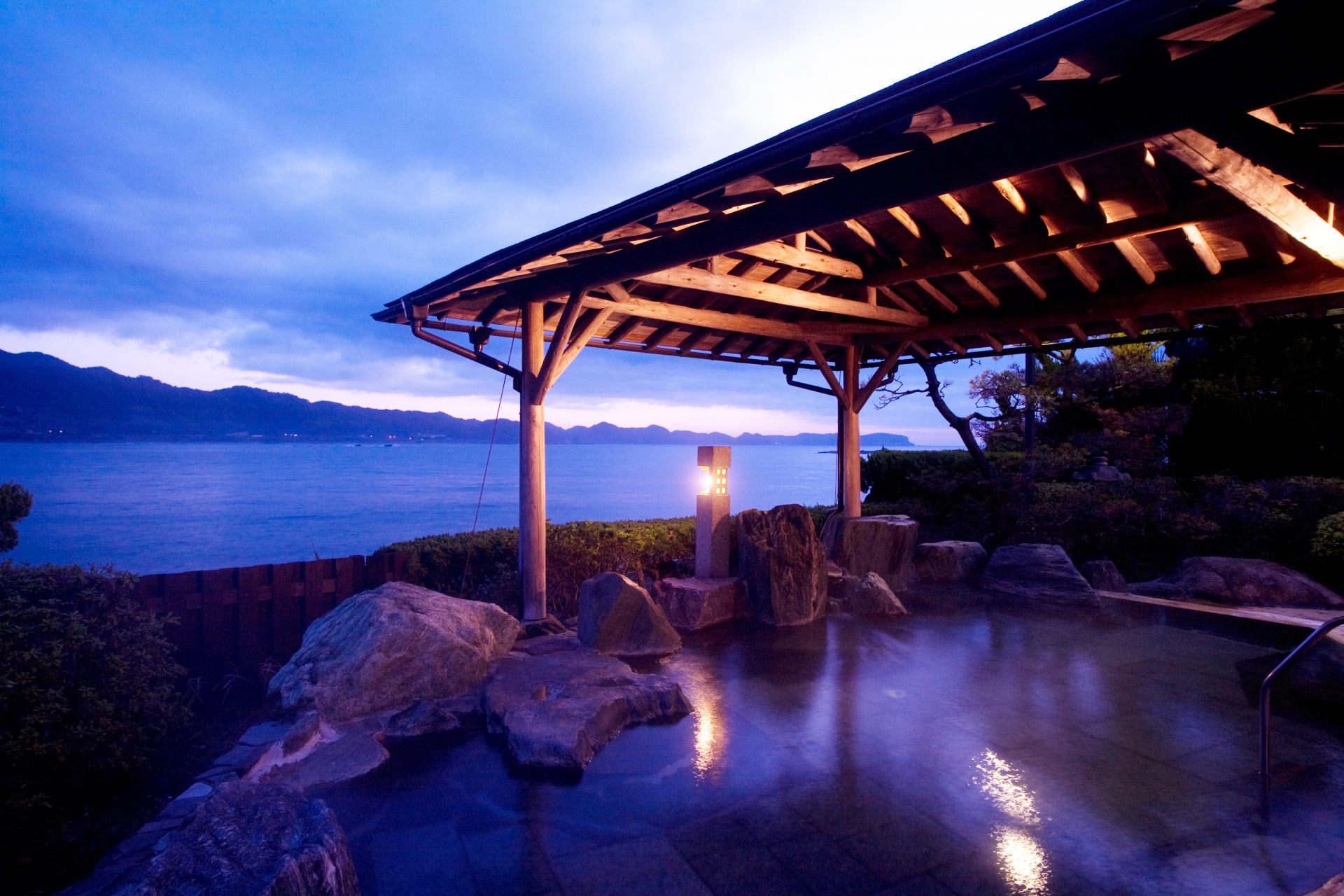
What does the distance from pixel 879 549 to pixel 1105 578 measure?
2.60 m

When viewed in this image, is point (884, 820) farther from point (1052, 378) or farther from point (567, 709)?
point (1052, 378)

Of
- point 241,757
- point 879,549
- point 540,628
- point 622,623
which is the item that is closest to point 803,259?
point 622,623

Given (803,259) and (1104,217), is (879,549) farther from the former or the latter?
(1104,217)

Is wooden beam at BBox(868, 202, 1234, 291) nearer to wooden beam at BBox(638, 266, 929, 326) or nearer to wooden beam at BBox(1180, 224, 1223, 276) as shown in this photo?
wooden beam at BBox(1180, 224, 1223, 276)

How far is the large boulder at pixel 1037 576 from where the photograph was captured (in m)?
7.22

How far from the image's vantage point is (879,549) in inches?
318

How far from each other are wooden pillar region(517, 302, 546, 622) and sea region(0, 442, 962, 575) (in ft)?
1.61

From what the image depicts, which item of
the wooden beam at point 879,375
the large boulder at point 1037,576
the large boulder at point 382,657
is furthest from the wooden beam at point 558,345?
the large boulder at point 1037,576

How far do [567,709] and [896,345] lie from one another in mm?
6611

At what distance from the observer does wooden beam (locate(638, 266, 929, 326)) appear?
5719 mm

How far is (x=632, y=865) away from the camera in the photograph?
257 cm

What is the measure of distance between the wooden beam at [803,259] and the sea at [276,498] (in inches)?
124

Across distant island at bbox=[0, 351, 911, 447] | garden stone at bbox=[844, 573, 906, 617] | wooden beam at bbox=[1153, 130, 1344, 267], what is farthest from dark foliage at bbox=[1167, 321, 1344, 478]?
distant island at bbox=[0, 351, 911, 447]

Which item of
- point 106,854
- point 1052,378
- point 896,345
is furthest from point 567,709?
point 1052,378
